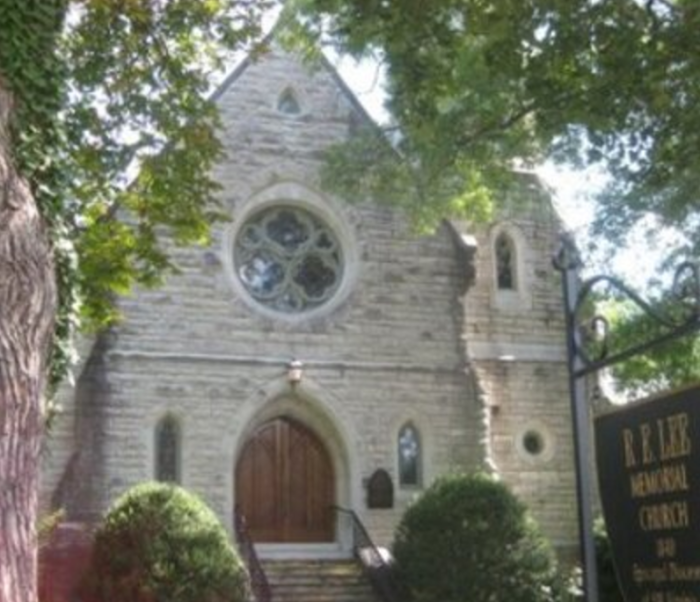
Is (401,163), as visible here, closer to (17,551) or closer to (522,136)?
(522,136)

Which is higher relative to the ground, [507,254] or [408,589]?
[507,254]

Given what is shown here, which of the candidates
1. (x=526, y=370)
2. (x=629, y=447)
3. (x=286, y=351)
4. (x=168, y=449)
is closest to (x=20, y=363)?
(x=629, y=447)

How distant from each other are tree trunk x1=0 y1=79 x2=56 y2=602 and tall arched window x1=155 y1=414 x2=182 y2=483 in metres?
12.1

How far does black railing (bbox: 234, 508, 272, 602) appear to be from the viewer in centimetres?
1712

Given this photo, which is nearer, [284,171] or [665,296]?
[665,296]

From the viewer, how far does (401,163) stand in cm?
→ 1559

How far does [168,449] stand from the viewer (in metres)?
19.1

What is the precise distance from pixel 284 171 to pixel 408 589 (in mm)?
7441

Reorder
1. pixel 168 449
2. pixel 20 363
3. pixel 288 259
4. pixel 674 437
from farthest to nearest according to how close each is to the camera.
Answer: pixel 288 259, pixel 168 449, pixel 20 363, pixel 674 437

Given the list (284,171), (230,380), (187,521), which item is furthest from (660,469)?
(284,171)

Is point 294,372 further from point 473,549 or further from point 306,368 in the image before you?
point 473,549

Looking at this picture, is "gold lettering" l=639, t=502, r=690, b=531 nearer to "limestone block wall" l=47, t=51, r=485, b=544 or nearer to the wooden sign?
the wooden sign

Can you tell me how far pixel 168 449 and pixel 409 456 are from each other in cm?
409

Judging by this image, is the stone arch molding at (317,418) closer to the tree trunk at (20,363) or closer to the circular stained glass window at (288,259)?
the circular stained glass window at (288,259)
